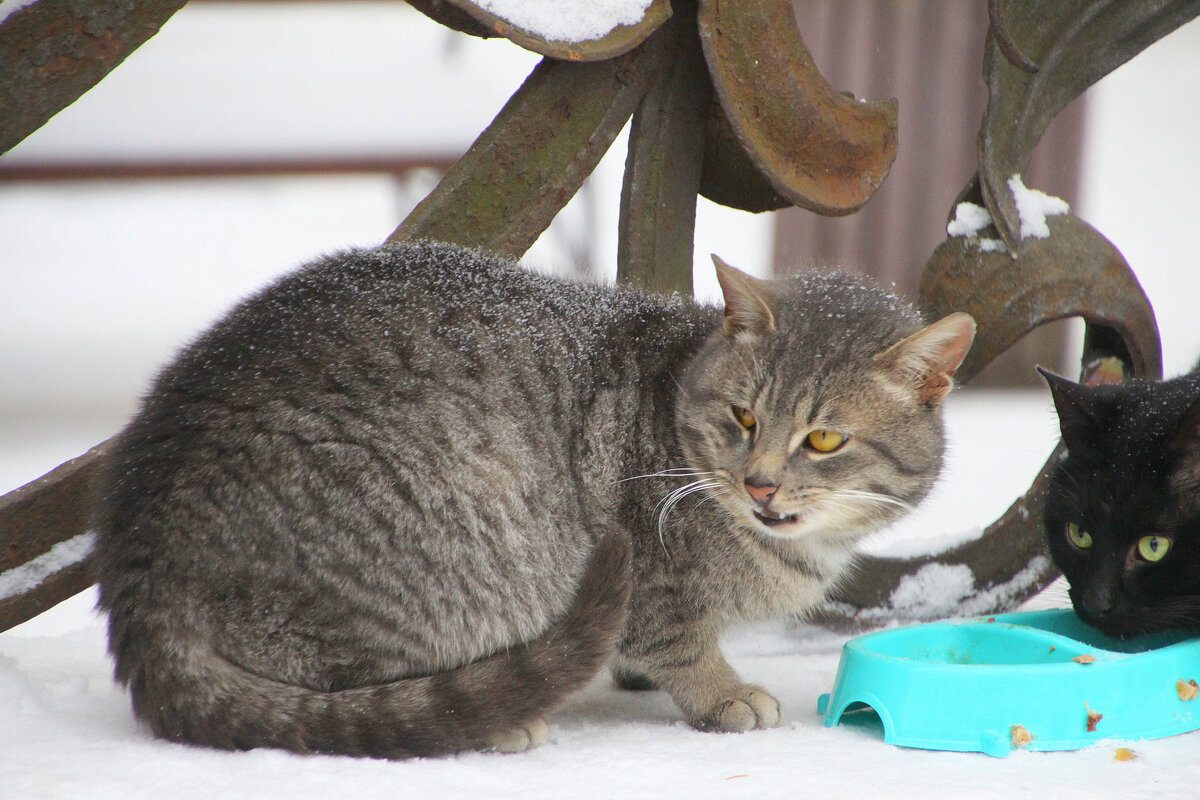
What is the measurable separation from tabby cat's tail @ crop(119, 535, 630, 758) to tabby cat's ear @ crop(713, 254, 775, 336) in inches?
24.3

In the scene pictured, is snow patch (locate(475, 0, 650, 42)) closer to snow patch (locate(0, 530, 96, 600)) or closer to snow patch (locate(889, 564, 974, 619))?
snow patch (locate(0, 530, 96, 600))

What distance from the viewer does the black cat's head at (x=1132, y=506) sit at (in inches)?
65.5

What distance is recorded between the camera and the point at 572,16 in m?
1.80

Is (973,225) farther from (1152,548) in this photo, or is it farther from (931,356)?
(1152,548)

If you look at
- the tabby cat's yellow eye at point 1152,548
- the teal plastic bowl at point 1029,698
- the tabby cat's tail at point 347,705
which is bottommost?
the tabby cat's tail at point 347,705

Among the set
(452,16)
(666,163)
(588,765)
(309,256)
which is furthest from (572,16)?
(309,256)

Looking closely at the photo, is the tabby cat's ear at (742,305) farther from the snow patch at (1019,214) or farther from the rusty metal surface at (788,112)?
the snow patch at (1019,214)

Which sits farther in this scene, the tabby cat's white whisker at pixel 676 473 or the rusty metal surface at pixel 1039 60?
the rusty metal surface at pixel 1039 60

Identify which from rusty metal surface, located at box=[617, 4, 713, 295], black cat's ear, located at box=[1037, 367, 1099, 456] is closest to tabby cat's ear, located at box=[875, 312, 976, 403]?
black cat's ear, located at box=[1037, 367, 1099, 456]

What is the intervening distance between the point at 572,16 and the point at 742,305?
576mm

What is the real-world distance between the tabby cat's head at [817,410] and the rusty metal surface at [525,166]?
1.30ft

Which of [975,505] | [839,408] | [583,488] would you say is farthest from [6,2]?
[975,505]

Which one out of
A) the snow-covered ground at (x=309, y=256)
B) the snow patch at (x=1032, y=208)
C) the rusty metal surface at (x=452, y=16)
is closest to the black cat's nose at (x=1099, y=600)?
the snow-covered ground at (x=309, y=256)

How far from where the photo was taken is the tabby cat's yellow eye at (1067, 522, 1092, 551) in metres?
1.80
